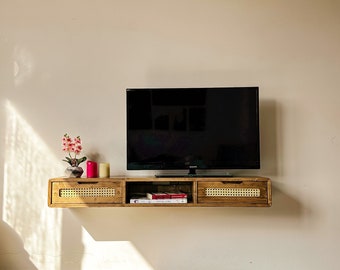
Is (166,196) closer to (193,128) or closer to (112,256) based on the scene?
(193,128)

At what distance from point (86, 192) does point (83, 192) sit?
0.02 metres

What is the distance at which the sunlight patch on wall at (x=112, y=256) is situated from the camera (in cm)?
236

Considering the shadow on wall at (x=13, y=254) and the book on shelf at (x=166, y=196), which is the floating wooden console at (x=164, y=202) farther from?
the shadow on wall at (x=13, y=254)

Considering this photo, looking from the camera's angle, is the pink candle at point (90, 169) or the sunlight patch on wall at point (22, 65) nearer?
the pink candle at point (90, 169)

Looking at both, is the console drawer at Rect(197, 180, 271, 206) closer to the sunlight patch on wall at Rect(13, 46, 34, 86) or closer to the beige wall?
the beige wall

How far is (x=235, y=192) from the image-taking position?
6.92 feet

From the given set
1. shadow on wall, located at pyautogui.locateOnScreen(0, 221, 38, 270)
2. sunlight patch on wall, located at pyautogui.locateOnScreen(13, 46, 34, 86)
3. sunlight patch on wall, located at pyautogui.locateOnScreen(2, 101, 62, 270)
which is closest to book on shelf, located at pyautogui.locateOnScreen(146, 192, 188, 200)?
sunlight patch on wall, located at pyautogui.locateOnScreen(2, 101, 62, 270)

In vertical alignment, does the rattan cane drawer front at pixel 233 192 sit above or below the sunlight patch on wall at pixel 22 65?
below

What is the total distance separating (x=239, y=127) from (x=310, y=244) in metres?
0.99

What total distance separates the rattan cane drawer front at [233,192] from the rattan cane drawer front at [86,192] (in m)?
0.54

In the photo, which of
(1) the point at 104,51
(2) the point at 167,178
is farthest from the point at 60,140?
(2) the point at 167,178

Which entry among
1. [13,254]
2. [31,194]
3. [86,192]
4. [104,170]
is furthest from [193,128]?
[13,254]

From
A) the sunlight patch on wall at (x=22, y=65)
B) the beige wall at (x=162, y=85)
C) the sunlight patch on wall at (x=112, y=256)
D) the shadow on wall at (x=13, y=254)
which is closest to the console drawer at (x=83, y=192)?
the beige wall at (x=162, y=85)

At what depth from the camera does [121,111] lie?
8.00 feet
